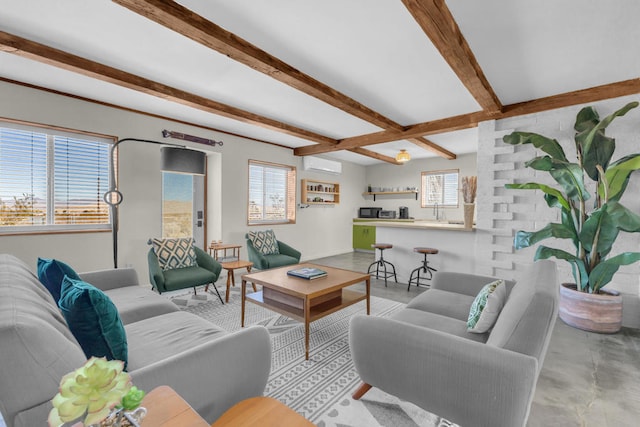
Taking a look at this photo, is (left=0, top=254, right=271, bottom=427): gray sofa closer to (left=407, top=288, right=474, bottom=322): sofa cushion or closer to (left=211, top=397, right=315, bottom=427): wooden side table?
(left=211, top=397, right=315, bottom=427): wooden side table

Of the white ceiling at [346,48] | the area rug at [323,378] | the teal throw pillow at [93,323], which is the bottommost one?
the area rug at [323,378]

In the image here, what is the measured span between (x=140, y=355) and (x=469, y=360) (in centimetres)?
162

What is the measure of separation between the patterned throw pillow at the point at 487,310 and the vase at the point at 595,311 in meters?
1.93

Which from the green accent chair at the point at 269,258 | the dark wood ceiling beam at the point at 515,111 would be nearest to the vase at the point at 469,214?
the dark wood ceiling beam at the point at 515,111

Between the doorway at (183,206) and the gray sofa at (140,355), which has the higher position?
the doorway at (183,206)

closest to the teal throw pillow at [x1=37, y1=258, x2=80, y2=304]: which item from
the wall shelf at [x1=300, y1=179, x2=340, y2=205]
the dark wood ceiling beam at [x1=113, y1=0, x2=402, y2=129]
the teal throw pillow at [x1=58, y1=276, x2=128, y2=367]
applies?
the teal throw pillow at [x1=58, y1=276, x2=128, y2=367]

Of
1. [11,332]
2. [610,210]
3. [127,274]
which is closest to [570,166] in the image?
[610,210]

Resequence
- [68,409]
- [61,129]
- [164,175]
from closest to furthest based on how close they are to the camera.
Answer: [68,409]
[61,129]
[164,175]

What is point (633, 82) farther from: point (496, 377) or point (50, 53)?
point (50, 53)

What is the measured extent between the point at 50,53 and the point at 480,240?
5.08 m

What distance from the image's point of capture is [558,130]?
139 inches

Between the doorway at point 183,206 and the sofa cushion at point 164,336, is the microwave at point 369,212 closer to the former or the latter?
the doorway at point 183,206

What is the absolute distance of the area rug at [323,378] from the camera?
171cm

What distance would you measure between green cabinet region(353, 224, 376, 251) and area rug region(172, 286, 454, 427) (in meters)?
4.42
